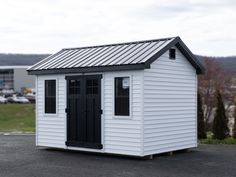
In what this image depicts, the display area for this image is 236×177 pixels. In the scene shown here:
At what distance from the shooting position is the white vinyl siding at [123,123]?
43.4 feet

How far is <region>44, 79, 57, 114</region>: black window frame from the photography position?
15.4 meters

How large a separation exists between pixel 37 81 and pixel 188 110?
4850 millimetres

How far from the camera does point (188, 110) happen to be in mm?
15398

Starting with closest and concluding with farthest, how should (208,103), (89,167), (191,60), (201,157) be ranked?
(89,167), (201,157), (191,60), (208,103)

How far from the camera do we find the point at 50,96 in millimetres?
15469

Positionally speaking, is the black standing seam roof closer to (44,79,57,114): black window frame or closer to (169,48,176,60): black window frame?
(169,48,176,60): black window frame

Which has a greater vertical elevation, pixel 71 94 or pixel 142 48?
pixel 142 48

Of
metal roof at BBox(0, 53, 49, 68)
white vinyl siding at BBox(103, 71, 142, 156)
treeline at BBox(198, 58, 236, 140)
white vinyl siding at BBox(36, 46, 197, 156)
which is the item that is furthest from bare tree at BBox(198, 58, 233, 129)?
metal roof at BBox(0, 53, 49, 68)

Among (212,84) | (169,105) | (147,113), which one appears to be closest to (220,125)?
(169,105)

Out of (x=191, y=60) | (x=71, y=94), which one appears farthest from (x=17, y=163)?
(x=191, y=60)

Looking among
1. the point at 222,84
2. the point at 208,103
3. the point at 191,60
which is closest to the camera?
the point at 191,60

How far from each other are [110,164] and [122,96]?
207 centimetres

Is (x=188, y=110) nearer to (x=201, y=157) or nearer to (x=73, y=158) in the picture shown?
(x=201, y=157)

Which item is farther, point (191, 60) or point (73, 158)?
point (191, 60)
